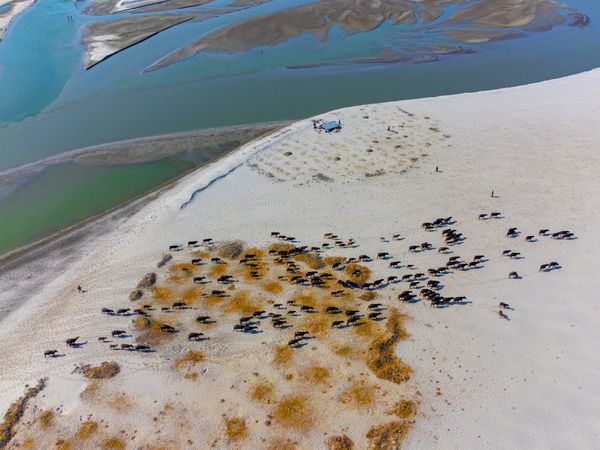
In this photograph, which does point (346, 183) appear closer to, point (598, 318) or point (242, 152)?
point (242, 152)

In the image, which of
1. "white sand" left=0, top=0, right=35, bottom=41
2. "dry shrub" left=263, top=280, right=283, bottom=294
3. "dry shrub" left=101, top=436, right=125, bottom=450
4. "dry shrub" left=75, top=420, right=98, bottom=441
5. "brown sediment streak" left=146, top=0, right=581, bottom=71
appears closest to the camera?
"dry shrub" left=101, top=436, right=125, bottom=450

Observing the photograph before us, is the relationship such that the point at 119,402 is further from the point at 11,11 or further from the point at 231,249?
the point at 11,11

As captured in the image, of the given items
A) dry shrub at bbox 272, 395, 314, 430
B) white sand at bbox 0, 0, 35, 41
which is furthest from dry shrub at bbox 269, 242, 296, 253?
white sand at bbox 0, 0, 35, 41

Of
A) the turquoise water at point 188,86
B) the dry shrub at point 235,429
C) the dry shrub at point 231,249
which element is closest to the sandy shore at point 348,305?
the dry shrub at point 235,429

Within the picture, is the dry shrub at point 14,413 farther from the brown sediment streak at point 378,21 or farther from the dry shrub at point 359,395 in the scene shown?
the brown sediment streak at point 378,21

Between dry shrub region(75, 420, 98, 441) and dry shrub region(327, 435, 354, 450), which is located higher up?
dry shrub region(75, 420, 98, 441)

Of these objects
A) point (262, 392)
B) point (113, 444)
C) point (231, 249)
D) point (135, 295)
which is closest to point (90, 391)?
point (113, 444)

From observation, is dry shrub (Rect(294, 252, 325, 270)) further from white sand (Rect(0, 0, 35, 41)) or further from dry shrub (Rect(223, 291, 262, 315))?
white sand (Rect(0, 0, 35, 41))
